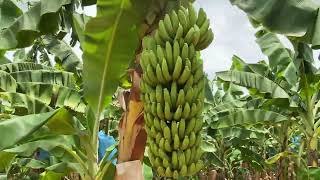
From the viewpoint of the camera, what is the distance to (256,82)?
16.9ft

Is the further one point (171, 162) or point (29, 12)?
point (29, 12)

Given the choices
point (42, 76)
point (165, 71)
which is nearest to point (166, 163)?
point (165, 71)

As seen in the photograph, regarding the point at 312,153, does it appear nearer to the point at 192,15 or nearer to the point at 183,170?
the point at 192,15

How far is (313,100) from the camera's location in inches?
211

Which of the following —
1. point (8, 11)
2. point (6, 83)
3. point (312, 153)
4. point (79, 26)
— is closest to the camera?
point (79, 26)

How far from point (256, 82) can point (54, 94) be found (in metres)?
2.25

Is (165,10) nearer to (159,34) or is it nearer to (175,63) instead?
(159,34)

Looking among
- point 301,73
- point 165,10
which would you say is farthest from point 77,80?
point 165,10

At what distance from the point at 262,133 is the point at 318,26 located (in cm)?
473

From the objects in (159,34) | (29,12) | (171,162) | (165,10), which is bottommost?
(171,162)

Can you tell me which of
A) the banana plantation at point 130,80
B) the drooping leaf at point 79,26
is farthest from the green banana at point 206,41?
the drooping leaf at point 79,26

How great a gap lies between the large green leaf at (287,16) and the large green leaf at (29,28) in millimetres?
1231

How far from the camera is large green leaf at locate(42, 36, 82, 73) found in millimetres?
4812

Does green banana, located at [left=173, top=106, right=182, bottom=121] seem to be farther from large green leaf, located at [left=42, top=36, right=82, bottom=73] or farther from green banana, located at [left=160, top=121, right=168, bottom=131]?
large green leaf, located at [left=42, top=36, right=82, bottom=73]
